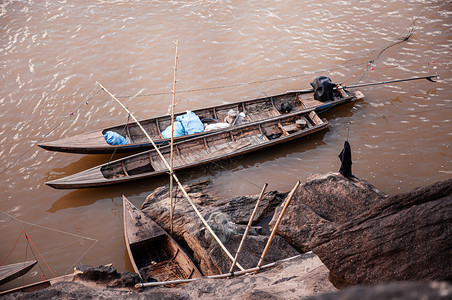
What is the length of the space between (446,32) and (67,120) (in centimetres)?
1610

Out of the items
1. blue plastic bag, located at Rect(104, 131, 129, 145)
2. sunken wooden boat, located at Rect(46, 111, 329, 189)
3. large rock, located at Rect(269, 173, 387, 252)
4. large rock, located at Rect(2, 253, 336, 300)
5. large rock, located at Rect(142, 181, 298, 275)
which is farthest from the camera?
blue plastic bag, located at Rect(104, 131, 129, 145)

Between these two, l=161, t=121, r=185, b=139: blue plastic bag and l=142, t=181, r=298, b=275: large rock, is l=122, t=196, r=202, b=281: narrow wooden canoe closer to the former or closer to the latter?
l=142, t=181, r=298, b=275: large rock

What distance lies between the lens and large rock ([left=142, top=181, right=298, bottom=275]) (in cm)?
757

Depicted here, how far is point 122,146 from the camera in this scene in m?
10.9

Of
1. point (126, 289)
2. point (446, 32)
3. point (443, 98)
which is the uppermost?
point (446, 32)

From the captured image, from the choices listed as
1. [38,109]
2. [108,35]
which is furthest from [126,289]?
[108,35]

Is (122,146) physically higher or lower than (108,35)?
lower

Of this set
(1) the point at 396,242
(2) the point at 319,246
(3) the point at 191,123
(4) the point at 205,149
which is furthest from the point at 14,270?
(1) the point at 396,242

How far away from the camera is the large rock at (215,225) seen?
7567 mm

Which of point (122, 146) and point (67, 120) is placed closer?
point (122, 146)

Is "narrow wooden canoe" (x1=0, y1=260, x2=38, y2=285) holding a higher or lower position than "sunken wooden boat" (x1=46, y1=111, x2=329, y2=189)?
lower

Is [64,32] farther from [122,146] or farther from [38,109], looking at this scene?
[122,146]

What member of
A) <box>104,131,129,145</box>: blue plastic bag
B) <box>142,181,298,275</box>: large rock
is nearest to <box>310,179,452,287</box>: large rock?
<box>142,181,298,275</box>: large rock

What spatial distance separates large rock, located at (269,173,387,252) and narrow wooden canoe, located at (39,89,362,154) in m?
3.95
